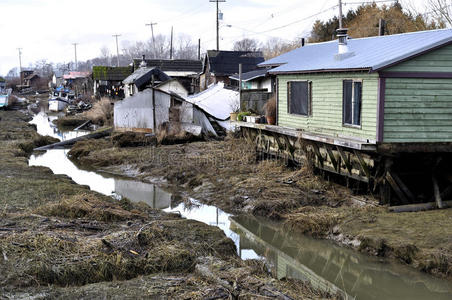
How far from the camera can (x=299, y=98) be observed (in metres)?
18.1

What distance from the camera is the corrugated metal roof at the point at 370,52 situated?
1337 cm

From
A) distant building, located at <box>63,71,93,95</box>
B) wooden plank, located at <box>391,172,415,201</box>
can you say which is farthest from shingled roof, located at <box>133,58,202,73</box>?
wooden plank, located at <box>391,172,415,201</box>

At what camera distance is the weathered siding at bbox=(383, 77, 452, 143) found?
13547mm

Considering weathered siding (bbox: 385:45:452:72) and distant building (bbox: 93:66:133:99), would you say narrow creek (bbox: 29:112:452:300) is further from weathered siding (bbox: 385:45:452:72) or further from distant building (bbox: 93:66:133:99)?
distant building (bbox: 93:66:133:99)

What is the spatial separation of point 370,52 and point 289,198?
15.9ft

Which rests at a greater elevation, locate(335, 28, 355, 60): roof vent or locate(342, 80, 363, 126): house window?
locate(335, 28, 355, 60): roof vent

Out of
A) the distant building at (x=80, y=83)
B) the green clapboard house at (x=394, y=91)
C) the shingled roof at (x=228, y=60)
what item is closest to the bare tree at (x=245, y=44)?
the distant building at (x=80, y=83)

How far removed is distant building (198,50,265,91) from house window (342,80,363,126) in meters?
28.5

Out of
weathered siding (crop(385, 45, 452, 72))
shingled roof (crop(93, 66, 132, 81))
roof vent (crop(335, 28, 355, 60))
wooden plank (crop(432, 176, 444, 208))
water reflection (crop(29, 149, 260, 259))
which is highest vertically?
shingled roof (crop(93, 66, 132, 81))

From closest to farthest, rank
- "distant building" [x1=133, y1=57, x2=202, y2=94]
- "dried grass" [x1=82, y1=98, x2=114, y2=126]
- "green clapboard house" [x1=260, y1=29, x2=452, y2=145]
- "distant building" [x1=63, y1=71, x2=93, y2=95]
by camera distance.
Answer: "green clapboard house" [x1=260, y1=29, x2=452, y2=145], "dried grass" [x1=82, y1=98, x2=114, y2=126], "distant building" [x1=133, y1=57, x2=202, y2=94], "distant building" [x1=63, y1=71, x2=93, y2=95]

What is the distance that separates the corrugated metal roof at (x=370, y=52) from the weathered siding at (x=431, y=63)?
0.27 m

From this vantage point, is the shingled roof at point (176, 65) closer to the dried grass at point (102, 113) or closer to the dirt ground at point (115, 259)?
the dried grass at point (102, 113)

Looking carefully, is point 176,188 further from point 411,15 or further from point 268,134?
point 411,15

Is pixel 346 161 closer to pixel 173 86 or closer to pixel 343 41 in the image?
pixel 343 41
